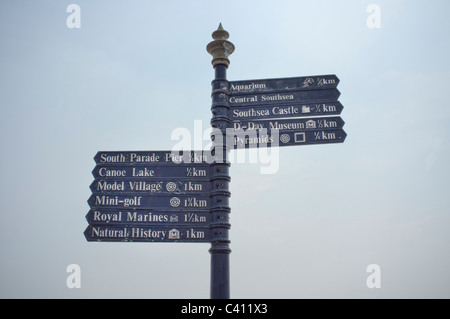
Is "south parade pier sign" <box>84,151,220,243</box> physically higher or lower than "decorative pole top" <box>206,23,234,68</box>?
lower

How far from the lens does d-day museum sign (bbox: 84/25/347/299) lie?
4.57 meters

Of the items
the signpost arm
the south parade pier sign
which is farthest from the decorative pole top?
the south parade pier sign

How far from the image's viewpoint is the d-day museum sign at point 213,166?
4574mm

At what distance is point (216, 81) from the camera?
510cm

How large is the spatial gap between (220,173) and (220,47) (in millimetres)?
1953

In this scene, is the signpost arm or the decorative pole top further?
the decorative pole top

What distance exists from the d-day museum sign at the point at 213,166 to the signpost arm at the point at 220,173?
0.01m

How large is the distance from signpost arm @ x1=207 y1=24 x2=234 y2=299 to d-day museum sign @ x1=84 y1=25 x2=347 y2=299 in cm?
1

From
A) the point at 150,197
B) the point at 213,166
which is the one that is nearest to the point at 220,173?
the point at 213,166

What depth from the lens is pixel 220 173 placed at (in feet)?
15.4

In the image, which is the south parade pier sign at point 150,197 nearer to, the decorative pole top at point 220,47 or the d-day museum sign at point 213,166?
the d-day museum sign at point 213,166

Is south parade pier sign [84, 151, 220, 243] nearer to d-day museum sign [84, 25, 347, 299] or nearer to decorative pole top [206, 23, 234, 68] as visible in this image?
d-day museum sign [84, 25, 347, 299]

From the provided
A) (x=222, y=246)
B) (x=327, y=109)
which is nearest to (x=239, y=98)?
(x=327, y=109)

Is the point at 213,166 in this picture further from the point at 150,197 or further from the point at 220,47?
the point at 220,47
